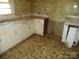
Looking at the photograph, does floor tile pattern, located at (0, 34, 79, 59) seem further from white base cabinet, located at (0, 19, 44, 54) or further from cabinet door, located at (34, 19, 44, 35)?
cabinet door, located at (34, 19, 44, 35)

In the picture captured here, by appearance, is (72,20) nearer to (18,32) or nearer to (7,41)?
(18,32)

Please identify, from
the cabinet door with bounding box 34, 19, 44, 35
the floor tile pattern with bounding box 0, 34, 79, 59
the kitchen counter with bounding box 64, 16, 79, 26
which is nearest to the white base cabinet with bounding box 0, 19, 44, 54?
the cabinet door with bounding box 34, 19, 44, 35

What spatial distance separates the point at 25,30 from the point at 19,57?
1.14 metres

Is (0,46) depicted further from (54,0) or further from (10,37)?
(54,0)

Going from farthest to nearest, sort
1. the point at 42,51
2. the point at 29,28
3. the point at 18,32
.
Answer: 1. the point at 29,28
2. the point at 18,32
3. the point at 42,51

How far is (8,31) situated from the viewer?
2.28m

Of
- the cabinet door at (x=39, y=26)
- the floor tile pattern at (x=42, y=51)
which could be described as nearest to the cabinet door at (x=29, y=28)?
the cabinet door at (x=39, y=26)

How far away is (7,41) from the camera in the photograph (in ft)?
7.63

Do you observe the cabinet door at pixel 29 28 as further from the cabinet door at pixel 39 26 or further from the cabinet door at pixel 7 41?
the cabinet door at pixel 7 41

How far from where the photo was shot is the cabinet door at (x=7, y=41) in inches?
86.1

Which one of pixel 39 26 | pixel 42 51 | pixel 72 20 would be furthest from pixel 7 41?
pixel 72 20

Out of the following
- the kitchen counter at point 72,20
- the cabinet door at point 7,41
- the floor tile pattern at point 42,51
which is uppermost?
the kitchen counter at point 72,20

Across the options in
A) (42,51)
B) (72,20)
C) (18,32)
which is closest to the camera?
(42,51)

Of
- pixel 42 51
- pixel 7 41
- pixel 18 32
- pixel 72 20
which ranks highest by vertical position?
pixel 72 20
